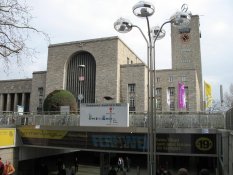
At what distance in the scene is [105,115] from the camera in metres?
19.3

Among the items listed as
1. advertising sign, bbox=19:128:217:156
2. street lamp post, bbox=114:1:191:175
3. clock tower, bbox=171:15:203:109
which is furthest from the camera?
clock tower, bbox=171:15:203:109

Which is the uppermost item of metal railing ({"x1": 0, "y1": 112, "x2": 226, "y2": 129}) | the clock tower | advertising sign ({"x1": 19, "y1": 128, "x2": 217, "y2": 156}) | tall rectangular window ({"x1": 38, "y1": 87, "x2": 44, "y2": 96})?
the clock tower

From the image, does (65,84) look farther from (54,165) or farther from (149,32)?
(149,32)

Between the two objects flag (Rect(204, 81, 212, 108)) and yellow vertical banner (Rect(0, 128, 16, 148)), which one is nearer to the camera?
yellow vertical banner (Rect(0, 128, 16, 148))

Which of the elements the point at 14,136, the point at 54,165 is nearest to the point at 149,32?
the point at 14,136

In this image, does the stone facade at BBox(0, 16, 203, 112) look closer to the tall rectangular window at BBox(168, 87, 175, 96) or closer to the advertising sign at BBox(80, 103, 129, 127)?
the tall rectangular window at BBox(168, 87, 175, 96)

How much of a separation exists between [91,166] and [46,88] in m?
25.7

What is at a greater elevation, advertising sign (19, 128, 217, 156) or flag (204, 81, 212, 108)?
flag (204, 81, 212, 108)

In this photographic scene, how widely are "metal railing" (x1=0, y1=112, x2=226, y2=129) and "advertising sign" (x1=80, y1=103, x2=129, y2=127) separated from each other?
0.77 meters

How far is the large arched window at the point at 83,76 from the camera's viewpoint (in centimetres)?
4966

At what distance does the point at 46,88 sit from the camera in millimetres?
51938

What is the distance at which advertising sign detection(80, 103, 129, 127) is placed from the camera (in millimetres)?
18781

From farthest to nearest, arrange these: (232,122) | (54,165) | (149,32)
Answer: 1. (54,165)
2. (149,32)
3. (232,122)

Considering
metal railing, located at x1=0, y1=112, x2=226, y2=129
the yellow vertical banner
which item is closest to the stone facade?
metal railing, located at x1=0, y1=112, x2=226, y2=129
